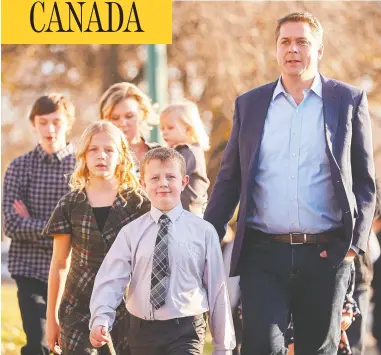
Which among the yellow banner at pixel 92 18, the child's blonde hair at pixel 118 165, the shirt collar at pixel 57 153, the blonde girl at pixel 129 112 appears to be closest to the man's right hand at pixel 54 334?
the child's blonde hair at pixel 118 165

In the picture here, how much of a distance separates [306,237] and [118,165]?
120 cm

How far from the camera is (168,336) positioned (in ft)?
16.1

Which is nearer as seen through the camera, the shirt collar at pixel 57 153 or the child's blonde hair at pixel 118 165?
the child's blonde hair at pixel 118 165

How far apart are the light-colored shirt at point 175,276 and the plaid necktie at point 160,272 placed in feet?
0.07

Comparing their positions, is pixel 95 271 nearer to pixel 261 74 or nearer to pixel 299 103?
pixel 299 103

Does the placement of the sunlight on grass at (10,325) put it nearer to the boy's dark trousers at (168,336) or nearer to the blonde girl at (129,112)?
the blonde girl at (129,112)

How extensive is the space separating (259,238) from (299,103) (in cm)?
A: 65

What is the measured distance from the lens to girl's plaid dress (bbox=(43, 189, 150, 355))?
5518mm

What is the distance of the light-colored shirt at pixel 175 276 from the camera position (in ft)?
16.2

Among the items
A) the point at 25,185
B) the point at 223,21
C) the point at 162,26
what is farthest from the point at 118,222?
the point at 223,21

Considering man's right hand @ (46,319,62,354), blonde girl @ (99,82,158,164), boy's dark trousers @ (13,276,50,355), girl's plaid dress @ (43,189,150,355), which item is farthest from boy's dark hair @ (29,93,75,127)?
man's right hand @ (46,319,62,354)

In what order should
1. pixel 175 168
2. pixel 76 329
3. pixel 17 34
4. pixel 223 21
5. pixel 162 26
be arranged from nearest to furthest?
pixel 175 168, pixel 76 329, pixel 162 26, pixel 17 34, pixel 223 21

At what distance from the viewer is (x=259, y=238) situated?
5.11m

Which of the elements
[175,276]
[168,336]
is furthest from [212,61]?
[168,336]
